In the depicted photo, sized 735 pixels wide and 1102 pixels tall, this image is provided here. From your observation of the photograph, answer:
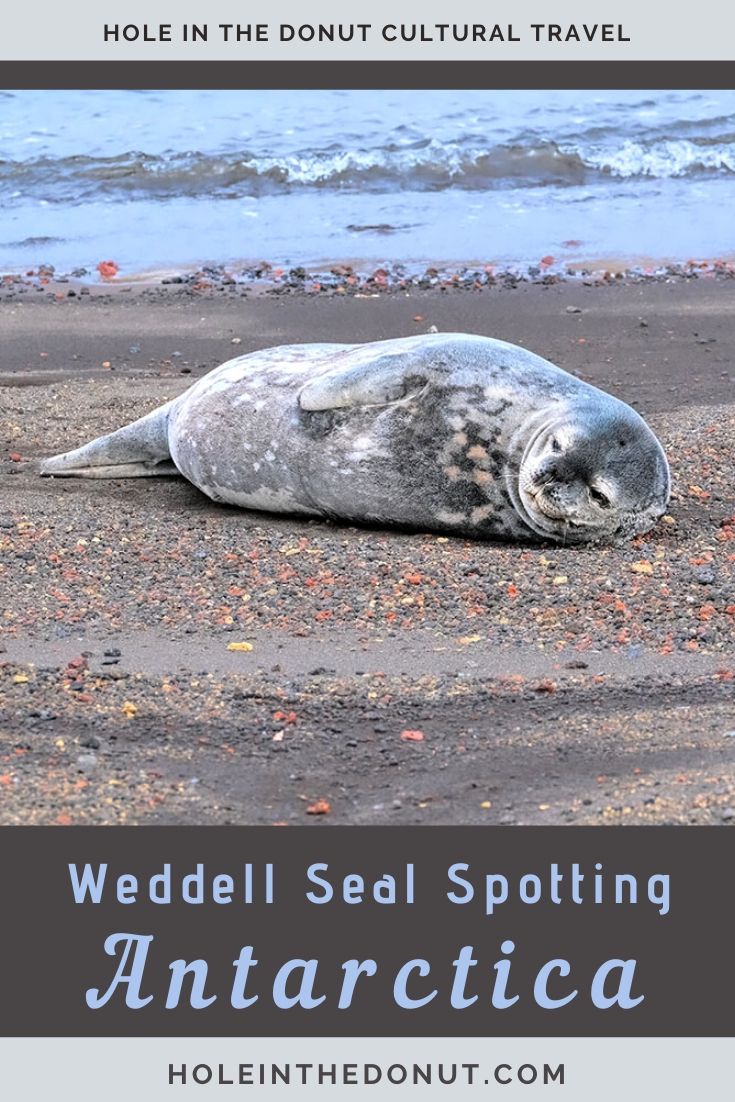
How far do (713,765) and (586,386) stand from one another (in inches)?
101

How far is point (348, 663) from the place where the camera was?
477 cm

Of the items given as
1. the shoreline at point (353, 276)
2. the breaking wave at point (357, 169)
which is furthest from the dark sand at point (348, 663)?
the breaking wave at point (357, 169)

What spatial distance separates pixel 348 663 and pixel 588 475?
1.51m

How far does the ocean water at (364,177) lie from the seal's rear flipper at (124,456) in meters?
5.34

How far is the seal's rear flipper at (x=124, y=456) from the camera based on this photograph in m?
7.02

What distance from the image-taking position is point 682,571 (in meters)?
5.52

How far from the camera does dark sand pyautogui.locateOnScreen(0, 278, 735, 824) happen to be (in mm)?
3883

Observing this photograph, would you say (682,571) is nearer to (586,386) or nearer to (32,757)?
(586,386)

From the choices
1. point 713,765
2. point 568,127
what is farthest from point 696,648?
point 568,127

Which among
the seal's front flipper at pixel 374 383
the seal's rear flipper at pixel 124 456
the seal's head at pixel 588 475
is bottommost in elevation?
the seal's rear flipper at pixel 124 456

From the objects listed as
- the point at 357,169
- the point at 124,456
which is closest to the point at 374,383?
the point at 124,456

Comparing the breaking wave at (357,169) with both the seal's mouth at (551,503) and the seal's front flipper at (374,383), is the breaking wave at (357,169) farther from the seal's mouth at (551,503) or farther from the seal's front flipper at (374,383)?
the seal's mouth at (551,503)

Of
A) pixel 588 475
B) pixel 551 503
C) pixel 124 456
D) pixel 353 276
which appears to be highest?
pixel 588 475

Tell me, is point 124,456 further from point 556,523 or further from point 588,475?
point 588,475
